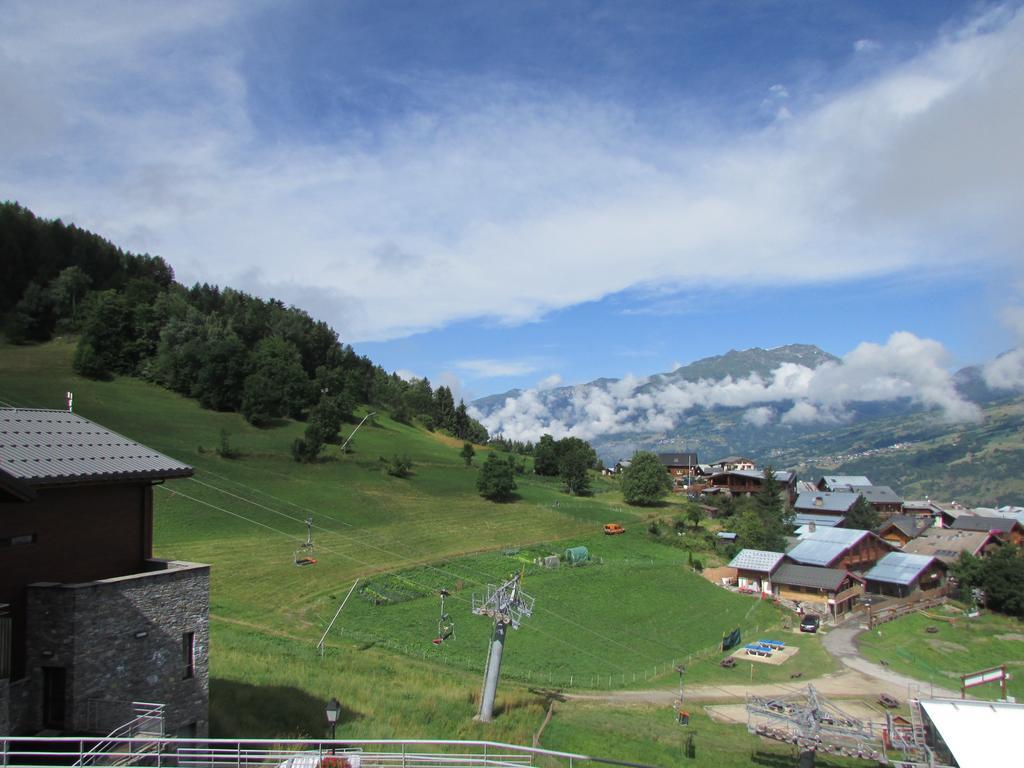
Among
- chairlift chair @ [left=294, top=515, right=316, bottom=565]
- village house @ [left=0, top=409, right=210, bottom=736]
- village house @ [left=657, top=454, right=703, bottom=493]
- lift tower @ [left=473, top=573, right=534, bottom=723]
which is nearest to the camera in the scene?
village house @ [left=0, top=409, right=210, bottom=736]

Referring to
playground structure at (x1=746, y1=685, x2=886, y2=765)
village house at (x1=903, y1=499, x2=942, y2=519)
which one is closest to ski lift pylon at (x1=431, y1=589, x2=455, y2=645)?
playground structure at (x1=746, y1=685, x2=886, y2=765)

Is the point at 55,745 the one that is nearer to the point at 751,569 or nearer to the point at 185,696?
the point at 185,696

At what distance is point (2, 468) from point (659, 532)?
250 feet

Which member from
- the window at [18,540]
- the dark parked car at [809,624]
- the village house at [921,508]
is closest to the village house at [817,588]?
the dark parked car at [809,624]

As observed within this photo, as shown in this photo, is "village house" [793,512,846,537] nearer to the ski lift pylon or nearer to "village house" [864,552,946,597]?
"village house" [864,552,946,597]

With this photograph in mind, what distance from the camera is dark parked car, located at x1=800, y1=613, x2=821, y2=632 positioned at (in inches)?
2237

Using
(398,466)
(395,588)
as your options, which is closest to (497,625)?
(395,588)

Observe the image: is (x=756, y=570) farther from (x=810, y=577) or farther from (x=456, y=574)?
(x=456, y=574)

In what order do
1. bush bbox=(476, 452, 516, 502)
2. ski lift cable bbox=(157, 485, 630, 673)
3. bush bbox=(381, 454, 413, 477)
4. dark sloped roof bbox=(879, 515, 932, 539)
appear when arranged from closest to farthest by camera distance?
ski lift cable bbox=(157, 485, 630, 673), bush bbox=(476, 452, 516, 502), bush bbox=(381, 454, 413, 477), dark sloped roof bbox=(879, 515, 932, 539)

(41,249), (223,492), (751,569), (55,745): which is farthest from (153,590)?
(41,249)

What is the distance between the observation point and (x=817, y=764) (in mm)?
28219

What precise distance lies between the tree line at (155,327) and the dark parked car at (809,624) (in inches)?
2196

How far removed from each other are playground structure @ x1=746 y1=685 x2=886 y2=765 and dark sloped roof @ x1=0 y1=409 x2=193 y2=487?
22681 mm

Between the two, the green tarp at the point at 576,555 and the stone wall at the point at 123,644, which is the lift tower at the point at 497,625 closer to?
the stone wall at the point at 123,644
